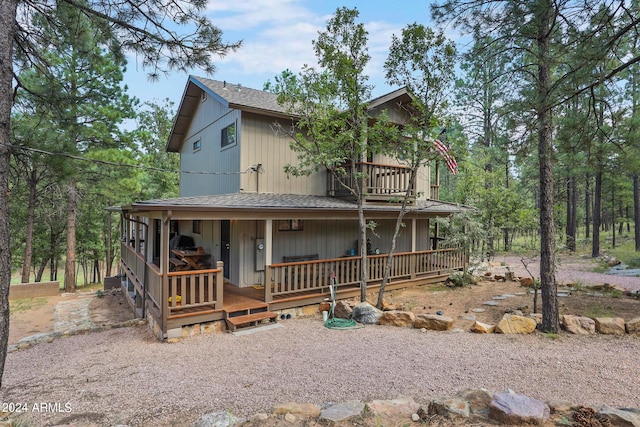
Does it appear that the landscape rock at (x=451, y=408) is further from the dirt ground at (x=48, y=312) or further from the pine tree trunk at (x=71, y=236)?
the pine tree trunk at (x=71, y=236)

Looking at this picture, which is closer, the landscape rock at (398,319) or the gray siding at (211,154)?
the landscape rock at (398,319)

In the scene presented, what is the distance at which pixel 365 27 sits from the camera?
7434 millimetres

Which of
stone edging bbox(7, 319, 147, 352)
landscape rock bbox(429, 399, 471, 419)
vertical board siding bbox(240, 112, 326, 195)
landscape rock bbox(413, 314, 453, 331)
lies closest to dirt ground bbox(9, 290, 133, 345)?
stone edging bbox(7, 319, 147, 352)

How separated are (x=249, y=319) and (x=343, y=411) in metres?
3.93

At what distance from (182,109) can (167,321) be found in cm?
912

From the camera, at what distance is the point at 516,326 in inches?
236

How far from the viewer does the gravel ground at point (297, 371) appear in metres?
3.85

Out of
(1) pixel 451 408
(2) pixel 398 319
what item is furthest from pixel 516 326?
(1) pixel 451 408

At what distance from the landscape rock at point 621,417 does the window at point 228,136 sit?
9099mm

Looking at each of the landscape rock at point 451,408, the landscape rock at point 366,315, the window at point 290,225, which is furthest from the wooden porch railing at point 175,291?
the landscape rock at point 451,408

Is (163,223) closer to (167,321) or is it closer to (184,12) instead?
(167,321)

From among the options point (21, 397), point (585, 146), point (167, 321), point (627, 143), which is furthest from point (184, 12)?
point (627, 143)

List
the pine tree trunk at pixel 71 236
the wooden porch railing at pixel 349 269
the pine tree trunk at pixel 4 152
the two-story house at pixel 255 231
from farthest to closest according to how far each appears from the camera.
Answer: the pine tree trunk at pixel 71 236 < the wooden porch railing at pixel 349 269 < the two-story house at pixel 255 231 < the pine tree trunk at pixel 4 152

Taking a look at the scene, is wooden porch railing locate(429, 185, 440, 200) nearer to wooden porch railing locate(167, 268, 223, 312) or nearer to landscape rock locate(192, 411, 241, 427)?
wooden porch railing locate(167, 268, 223, 312)
